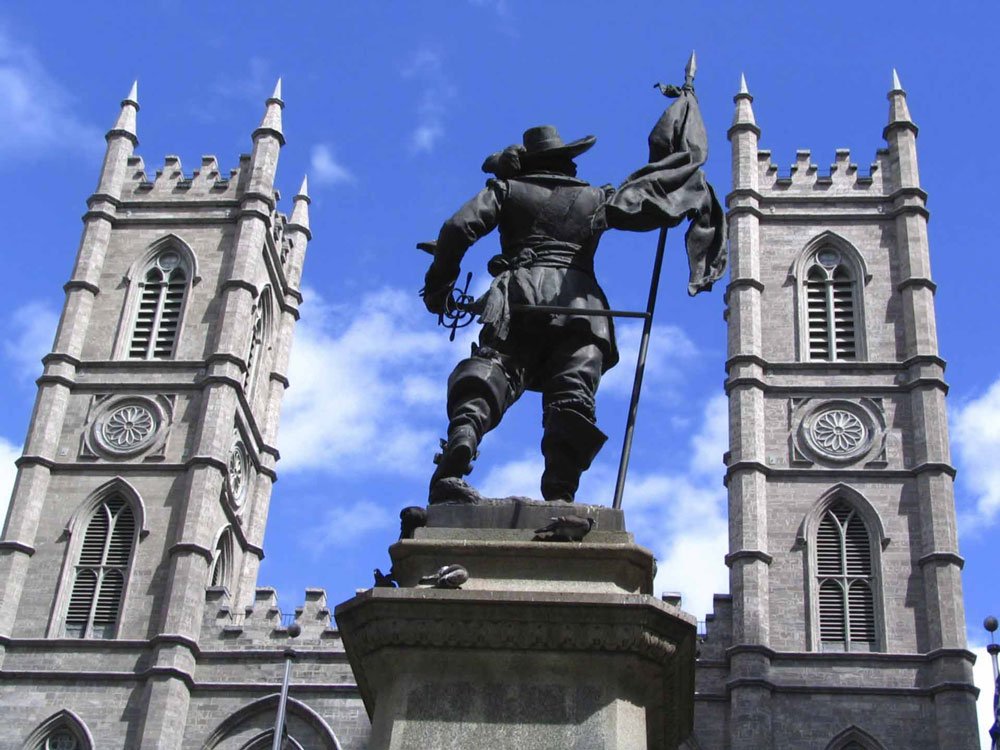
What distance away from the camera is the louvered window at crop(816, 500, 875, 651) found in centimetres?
3222

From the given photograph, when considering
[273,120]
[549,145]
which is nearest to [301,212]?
[273,120]

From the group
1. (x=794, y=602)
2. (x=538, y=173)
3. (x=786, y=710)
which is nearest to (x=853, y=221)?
(x=794, y=602)

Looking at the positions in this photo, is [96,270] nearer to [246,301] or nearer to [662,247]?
[246,301]

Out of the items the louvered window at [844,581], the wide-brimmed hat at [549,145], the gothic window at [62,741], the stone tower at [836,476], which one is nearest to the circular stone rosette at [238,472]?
the gothic window at [62,741]

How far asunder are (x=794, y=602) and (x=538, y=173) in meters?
27.0

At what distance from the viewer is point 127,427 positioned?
36.5 meters

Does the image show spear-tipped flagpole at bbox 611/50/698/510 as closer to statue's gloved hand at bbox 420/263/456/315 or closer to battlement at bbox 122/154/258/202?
statue's gloved hand at bbox 420/263/456/315

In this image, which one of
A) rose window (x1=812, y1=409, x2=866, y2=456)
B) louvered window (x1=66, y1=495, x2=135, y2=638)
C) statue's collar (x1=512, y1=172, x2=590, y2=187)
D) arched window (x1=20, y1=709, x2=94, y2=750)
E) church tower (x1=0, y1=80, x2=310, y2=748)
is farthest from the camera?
rose window (x1=812, y1=409, x2=866, y2=456)

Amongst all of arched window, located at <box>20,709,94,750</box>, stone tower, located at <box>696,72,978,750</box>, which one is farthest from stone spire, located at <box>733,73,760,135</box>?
arched window, located at <box>20,709,94,750</box>

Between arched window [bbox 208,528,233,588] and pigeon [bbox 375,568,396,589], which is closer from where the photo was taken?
pigeon [bbox 375,568,396,589]

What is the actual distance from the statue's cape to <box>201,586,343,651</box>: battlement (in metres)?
26.7

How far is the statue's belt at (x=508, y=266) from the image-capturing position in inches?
242

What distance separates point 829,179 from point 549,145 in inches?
1302

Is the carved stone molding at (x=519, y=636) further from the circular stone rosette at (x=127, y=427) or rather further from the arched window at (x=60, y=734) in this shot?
the circular stone rosette at (x=127, y=427)
